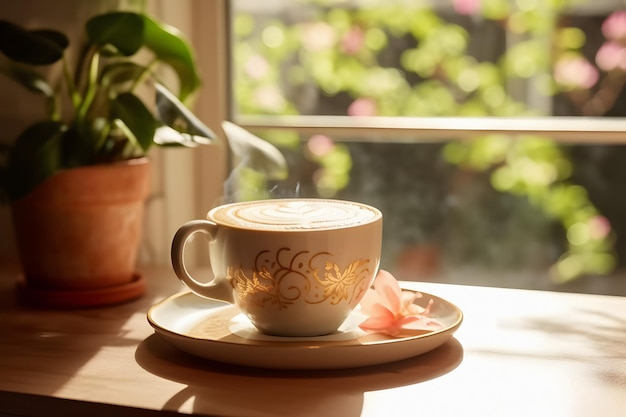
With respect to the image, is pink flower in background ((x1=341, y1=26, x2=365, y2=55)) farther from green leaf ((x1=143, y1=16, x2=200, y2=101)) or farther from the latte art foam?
the latte art foam

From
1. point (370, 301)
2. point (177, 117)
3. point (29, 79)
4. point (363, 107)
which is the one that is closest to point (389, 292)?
point (370, 301)

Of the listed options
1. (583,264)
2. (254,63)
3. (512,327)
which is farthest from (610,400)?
(254,63)

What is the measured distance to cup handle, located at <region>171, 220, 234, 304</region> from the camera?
832mm

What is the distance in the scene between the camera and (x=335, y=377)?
773 millimetres

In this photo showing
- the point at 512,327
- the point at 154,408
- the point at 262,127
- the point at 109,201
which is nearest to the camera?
the point at 154,408

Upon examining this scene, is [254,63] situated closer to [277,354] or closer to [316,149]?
[316,149]

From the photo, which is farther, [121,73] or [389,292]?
[121,73]

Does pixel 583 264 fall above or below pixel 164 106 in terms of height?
below

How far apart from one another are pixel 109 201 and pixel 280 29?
1.62 feet

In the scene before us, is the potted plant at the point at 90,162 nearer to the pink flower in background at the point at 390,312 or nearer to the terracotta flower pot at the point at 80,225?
the terracotta flower pot at the point at 80,225

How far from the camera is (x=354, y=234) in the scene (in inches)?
31.5

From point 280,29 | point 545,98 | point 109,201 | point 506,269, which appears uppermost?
point 280,29

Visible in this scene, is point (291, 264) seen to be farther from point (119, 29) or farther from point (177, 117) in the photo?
point (119, 29)

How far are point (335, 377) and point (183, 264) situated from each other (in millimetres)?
181
